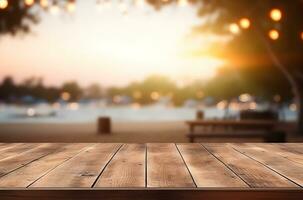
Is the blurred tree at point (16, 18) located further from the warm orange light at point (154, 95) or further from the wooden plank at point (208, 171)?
the warm orange light at point (154, 95)

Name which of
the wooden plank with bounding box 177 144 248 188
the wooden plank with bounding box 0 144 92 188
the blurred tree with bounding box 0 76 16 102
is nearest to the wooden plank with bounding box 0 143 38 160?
the wooden plank with bounding box 0 144 92 188

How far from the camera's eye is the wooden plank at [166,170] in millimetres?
2627

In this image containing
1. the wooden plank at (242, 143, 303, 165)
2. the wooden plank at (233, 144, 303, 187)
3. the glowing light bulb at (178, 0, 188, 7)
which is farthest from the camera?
the glowing light bulb at (178, 0, 188, 7)

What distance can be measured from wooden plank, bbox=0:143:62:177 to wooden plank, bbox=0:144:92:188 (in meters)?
0.06

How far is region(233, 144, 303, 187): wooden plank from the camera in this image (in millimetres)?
2889

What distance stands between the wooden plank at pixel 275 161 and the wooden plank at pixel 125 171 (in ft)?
2.85

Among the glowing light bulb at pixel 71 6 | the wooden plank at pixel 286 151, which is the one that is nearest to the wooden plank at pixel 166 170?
the wooden plank at pixel 286 151

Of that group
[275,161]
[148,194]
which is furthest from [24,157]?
[275,161]

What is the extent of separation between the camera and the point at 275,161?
3.54 meters

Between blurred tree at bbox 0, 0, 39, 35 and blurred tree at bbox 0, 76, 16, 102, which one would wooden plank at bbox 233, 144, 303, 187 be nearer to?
blurred tree at bbox 0, 0, 39, 35

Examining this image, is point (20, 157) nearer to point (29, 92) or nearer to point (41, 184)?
point (41, 184)

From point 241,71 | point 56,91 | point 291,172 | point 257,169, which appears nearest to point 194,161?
point 257,169

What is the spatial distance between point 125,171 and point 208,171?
52 centimetres

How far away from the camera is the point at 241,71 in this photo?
31797mm
